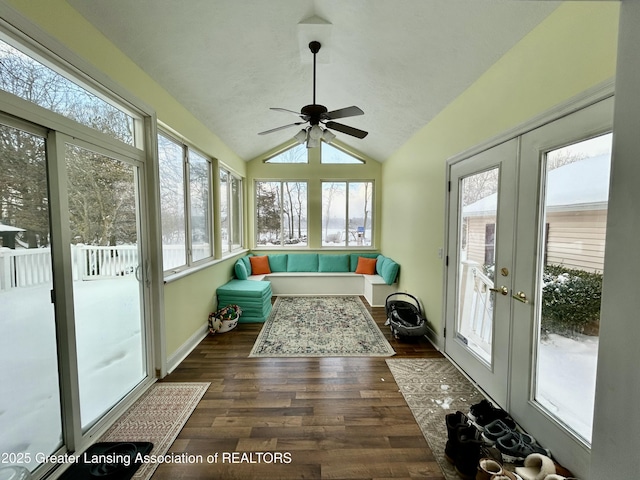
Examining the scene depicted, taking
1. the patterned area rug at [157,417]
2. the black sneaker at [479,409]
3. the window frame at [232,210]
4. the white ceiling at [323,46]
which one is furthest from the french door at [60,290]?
the black sneaker at [479,409]

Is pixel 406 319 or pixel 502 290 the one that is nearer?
pixel 502 290

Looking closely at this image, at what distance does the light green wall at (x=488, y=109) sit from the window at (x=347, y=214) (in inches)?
49.6

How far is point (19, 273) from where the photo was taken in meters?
1.34

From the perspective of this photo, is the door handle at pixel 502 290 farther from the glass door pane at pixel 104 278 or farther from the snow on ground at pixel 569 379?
the glass door pane at pixel 104 278

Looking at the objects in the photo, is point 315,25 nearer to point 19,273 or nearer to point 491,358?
point 19,273

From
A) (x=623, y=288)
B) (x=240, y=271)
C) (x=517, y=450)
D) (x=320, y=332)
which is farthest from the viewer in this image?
(x=240, y=271)

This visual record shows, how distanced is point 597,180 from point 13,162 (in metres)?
2.94

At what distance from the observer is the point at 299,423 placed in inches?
72.6

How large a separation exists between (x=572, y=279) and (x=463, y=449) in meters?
1.13

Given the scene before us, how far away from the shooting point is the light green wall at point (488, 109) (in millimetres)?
1350

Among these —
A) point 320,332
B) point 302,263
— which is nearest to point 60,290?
point 320,332

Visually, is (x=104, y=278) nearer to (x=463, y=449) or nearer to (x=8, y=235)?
(x=8, y=235)

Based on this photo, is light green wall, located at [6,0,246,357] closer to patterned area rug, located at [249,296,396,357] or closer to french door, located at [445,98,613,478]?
patterned area rug, located at [249,296,396,357]

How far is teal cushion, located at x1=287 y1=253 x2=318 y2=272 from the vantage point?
5.46 meters
